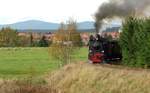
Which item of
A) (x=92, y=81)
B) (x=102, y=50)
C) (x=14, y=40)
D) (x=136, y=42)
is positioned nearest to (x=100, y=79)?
(x=92, y=81)

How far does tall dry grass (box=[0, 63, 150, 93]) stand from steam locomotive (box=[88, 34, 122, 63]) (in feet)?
3.61

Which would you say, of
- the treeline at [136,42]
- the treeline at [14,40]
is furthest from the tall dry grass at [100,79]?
the treeline at [14,40]

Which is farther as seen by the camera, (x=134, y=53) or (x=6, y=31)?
(x=6, y=31)

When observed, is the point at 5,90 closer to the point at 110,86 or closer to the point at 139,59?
the point at 110,86

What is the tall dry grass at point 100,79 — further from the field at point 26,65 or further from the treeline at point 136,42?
the field at point 26,65

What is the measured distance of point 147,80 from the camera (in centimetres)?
2462

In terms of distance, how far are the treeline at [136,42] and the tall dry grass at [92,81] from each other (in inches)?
83.1

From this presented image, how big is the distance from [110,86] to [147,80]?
287 centimetres

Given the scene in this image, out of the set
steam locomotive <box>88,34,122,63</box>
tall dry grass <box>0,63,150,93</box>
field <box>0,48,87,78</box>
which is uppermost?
steam locomotive <box>88,34,122,63</box>

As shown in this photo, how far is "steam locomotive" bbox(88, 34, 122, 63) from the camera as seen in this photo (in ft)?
108

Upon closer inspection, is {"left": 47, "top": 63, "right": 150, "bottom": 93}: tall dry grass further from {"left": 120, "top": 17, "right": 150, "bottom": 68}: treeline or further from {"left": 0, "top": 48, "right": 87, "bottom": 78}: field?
{"left": 0, "top": 48, "right": 87, "bottom": 78}: field

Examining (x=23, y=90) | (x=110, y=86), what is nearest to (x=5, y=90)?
(x=23, y=90)

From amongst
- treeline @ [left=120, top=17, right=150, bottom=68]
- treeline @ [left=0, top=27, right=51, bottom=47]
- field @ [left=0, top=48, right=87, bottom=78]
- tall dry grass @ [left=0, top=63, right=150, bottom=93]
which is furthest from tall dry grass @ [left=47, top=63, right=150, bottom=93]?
treeline @ [left=0, top=27, right=51, bottom=47]

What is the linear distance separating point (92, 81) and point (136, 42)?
5.09 meters
